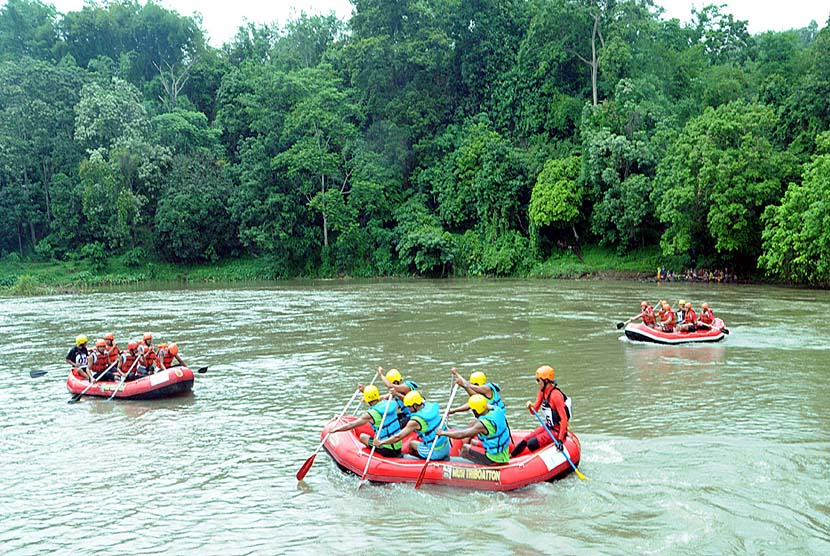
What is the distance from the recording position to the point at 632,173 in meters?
36.5

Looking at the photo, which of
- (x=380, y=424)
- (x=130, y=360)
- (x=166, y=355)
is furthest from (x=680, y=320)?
(x=130, y=360)

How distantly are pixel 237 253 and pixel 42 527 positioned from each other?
40511 millimetres

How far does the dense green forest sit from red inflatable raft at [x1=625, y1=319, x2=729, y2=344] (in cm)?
1825

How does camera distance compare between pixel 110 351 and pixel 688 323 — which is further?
pixel 688 323

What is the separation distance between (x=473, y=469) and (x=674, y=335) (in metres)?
10.2

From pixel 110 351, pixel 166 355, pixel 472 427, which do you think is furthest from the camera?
pixel 110 351

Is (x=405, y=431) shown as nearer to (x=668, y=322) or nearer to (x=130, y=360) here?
(x=130, y=360)

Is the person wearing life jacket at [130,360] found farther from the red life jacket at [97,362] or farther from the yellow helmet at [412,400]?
the yellow helmet at [412,400]

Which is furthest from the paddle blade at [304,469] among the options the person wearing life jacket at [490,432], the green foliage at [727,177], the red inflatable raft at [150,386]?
the green foliage at [727,177]

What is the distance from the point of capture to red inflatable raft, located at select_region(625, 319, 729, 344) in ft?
54.5

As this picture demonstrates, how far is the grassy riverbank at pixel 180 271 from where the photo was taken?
37438mm

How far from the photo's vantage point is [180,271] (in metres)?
45.6

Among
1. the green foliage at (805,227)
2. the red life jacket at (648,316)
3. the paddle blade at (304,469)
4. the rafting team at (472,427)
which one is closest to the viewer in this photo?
the rafting team at (472,427)

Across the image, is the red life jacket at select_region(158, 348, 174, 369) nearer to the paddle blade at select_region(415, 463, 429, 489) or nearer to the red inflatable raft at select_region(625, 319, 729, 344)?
the paddle blade at select_region(415, 463, 429, 489)
